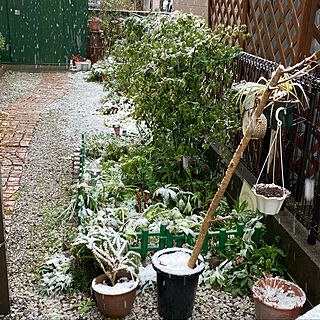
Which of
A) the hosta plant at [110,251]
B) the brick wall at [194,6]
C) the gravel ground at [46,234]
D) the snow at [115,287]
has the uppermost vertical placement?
the brick wall at [194,6]

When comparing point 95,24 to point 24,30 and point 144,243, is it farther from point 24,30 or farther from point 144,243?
point 144,243

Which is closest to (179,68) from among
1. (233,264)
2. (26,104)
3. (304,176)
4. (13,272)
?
(304,176)

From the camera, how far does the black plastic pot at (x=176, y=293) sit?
289cm

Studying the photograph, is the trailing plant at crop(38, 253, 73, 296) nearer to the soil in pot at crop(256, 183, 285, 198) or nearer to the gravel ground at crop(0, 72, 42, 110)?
the soil in pot at crop(256, 183, 285, 198)

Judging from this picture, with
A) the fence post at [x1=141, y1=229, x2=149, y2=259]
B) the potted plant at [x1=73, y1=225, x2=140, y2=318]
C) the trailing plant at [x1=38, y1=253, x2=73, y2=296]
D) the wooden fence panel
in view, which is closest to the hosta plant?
the potted plant at [x1=73, y1=225, x2=140, y2=318]

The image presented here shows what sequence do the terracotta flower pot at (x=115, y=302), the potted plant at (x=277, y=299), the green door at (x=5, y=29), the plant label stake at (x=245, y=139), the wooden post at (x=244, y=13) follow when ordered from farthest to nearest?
the green door at (x=5, y=29) → the wooden post at (x=244, y=13) → the terracotta flower pot at (x=115, y=302) → the potted plant at (x=277, y=299) → the plant label stake at (x=245, y=139)

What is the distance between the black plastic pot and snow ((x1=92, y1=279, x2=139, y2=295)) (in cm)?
21

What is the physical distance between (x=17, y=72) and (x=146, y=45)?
893 cm

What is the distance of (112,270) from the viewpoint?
309 centimetres

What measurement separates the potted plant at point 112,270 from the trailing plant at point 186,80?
149cm

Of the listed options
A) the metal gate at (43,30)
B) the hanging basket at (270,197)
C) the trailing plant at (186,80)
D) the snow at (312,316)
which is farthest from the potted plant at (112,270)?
the metal gate at (43,30)

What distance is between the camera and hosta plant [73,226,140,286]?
310 cm

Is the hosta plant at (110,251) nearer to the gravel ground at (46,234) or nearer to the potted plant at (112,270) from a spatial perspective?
the potted plant at (112,270)

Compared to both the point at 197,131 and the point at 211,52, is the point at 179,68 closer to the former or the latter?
the point at 211,52
